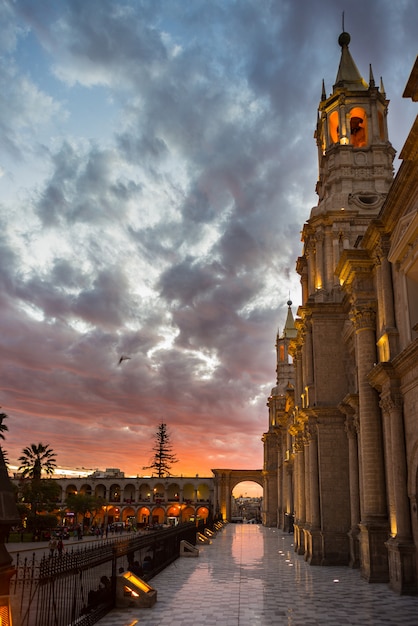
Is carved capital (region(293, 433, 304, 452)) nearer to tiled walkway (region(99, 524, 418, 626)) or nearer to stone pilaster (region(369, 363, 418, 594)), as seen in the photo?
tiled walkway (region(99, 524, 418, 626))

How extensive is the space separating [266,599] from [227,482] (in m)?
74.1

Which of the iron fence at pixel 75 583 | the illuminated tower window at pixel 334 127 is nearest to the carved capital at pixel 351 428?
the iron fence at pixel 75 583

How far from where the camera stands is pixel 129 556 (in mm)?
17969

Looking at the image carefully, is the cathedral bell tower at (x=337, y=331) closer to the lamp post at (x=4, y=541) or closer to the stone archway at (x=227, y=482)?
the lamp post at (x=4, y=541)

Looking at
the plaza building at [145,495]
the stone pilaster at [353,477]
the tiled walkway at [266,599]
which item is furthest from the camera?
the plaza building at [145,495]

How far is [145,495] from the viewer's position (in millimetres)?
105312

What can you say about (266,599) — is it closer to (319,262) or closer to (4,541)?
(4,541)

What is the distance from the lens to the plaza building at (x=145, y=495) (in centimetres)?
10288

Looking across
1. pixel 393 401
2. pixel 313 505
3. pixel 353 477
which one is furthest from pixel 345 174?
pixel 313 505

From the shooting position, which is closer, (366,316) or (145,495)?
(366,316)

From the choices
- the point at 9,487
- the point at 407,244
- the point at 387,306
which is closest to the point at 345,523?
the point at 387,306

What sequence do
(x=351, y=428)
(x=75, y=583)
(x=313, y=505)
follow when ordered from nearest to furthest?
(x=75, y=583), (x=351, y=428), (x=313, y=505)

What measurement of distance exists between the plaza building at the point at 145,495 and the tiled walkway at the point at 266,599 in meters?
81.0

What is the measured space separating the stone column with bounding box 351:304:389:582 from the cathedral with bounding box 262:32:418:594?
1.4 inches
